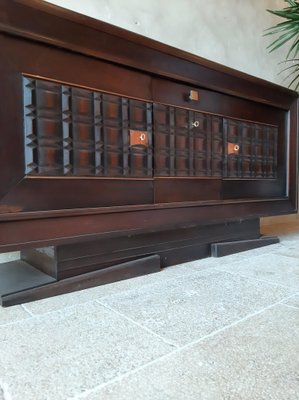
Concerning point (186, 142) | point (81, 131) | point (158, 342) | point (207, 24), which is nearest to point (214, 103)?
point (186, 142)

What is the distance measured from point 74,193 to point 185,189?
1.67 ft

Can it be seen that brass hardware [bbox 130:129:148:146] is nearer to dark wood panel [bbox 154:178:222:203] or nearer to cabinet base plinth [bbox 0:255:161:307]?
dark wood panel [bbox 154:178:222:203]

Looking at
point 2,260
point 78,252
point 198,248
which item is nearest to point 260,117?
point 198,248

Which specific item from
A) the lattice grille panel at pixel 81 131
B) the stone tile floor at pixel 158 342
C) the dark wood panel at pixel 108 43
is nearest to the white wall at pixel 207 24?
the dark wood panel at pixel 108 43

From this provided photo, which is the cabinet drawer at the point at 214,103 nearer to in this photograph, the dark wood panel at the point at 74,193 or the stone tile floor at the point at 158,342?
the dark wood panel at the point at 74,193

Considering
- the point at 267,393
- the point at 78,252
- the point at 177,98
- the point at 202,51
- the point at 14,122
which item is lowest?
the point at 267,393

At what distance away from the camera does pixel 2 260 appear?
4.18 feet

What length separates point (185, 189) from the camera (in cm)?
132

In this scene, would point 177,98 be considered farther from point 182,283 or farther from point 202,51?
point 202,51

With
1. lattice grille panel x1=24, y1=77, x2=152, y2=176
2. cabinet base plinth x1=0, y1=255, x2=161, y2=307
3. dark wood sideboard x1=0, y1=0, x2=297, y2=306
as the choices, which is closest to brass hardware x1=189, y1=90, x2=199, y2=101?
dark wood sideboard x1=0, y1=0, x2=297, y2=306

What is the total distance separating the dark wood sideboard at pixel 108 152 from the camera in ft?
2.92

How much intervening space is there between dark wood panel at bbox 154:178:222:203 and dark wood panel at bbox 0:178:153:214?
51 mm

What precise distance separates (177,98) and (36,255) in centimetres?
82

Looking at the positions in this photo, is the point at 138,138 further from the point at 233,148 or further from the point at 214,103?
the point at 233,148
